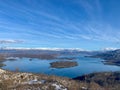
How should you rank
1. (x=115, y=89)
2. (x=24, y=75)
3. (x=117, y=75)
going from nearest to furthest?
(x=24, y=75)
(x=115, y=89)
(x=117, y=75)

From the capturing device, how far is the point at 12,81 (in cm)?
7031

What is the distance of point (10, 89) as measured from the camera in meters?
61.0

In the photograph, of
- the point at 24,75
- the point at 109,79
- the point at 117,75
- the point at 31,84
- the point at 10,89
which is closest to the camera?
the point at 10,89

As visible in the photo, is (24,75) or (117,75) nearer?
(24,75)

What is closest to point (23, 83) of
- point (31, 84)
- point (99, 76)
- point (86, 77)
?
point (31, 84)

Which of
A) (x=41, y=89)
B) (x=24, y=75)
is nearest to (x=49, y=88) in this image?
(x=41, y=89)

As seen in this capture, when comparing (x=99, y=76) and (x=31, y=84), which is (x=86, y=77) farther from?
(x=31, y=84)

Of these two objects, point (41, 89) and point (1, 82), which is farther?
point (1, 82)

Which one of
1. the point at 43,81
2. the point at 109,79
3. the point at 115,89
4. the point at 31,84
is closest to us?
the point at 31,84

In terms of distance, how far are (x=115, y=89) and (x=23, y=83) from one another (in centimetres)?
4599

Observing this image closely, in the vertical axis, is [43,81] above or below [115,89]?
above

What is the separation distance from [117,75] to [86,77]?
22564mm

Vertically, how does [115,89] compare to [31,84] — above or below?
below

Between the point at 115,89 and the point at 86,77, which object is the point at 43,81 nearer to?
the point at 115,89
